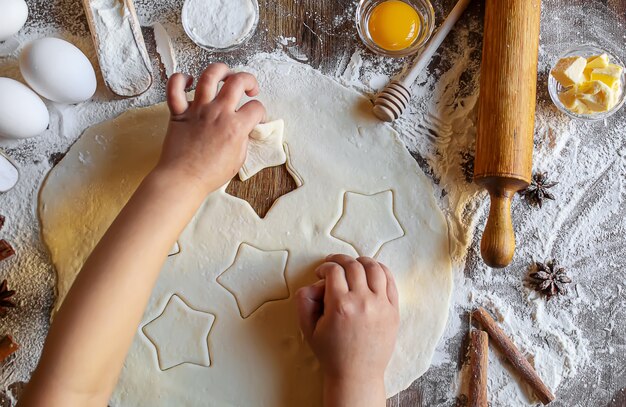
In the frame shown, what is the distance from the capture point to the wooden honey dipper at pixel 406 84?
1089mm

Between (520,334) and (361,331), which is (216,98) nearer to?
(361,331)

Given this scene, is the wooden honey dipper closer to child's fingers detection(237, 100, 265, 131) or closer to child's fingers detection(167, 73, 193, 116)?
child's fingers detection(237, 100, 265, 131)

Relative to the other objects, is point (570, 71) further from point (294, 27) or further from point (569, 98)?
point (294, 27)

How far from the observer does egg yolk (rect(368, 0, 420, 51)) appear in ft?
3.72

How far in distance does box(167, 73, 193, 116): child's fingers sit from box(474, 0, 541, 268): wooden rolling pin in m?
0.52

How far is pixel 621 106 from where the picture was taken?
1.14m

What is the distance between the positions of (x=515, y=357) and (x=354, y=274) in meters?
0.34

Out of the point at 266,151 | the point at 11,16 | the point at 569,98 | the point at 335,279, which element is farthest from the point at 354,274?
the point at 11,16

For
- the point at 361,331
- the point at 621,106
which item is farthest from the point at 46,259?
the point at 621,106

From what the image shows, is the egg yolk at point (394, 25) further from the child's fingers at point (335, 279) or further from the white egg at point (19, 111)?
the white egg at point (19, 111)

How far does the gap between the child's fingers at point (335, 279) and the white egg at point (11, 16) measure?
2.32 feet

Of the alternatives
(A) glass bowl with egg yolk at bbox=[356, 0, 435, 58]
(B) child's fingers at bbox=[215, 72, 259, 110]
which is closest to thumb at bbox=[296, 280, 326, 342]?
(B) child's fingers at bbox=[215, 72, 259, 110]

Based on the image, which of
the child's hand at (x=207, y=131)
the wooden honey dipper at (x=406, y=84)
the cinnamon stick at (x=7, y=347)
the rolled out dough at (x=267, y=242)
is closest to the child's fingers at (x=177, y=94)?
the child's hand at (x=207, y=131)

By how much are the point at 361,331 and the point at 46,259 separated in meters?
0.60
